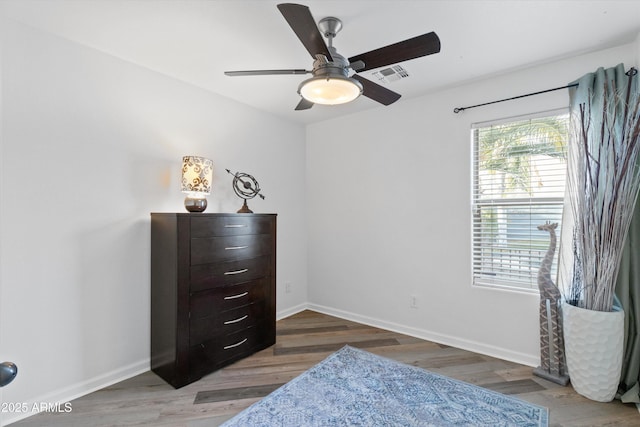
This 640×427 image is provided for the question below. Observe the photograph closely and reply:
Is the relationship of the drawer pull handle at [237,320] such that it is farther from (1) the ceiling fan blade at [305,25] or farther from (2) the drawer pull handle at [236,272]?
(1) the ceiling fan blade at [305,25]

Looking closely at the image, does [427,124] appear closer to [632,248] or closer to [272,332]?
[632,248]

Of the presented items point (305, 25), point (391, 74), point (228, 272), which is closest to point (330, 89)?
point (305, 25)

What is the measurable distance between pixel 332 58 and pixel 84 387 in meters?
2.67

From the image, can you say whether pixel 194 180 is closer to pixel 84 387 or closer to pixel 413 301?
pixel 84 387

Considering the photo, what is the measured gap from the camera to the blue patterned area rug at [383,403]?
182 cm

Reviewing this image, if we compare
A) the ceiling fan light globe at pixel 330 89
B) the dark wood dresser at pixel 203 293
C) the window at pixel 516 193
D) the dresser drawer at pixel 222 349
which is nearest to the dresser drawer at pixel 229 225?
the dark wood dresser at pixel 203 293

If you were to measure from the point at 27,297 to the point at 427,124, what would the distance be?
133 inches

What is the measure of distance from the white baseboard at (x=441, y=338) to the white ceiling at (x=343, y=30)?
2.35 m

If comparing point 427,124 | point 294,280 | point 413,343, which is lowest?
point 413,343

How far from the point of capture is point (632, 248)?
2.03 meters

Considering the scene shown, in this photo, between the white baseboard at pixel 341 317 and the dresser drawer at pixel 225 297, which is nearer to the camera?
the white baseboard at pixel 341 317

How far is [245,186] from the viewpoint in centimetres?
316

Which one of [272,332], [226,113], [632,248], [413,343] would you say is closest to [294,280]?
[272,332]

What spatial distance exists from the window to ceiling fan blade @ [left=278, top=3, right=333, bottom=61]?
1828mm
